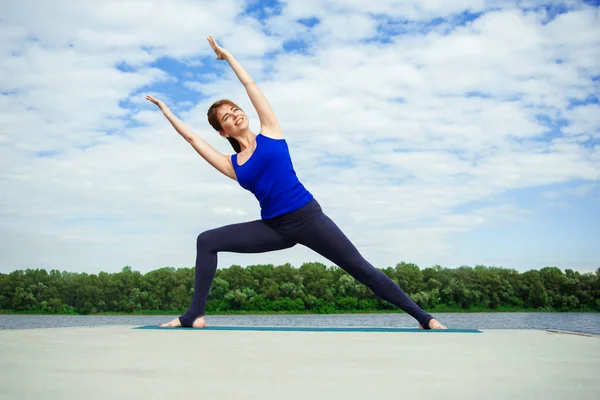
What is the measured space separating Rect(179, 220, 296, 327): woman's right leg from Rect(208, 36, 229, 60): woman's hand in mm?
1477

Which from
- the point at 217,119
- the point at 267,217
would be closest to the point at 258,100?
the point at 217,119

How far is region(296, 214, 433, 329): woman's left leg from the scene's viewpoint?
4855 mm

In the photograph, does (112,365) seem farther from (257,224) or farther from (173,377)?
(257,224)

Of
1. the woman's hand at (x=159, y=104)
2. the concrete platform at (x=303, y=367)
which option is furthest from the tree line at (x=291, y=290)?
the concrete platform at (x=303, y=367)

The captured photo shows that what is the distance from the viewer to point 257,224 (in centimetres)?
509

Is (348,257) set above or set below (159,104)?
below

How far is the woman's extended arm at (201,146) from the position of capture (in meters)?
5.27

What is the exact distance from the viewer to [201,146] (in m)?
5.42

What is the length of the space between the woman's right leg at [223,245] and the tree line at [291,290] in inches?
2147

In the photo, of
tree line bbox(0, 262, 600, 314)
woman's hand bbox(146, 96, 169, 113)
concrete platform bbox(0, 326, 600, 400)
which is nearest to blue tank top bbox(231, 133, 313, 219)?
woman's hand bbox(146, 96, 169, 113)

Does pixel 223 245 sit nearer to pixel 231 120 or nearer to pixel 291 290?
pixel 231 120

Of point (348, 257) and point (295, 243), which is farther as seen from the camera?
→ point (295, 243)

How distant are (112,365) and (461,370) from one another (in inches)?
60.2

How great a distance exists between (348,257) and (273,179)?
91 centimetres
